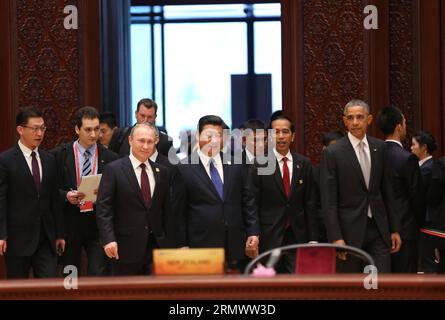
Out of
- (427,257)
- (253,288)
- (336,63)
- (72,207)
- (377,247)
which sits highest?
(336,63)

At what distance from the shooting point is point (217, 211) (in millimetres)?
5684

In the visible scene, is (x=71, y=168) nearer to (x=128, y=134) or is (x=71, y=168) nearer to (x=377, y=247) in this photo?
(x=128, y=134)

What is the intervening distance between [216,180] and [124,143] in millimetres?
1219

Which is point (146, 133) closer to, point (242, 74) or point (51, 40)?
point (51, 40)

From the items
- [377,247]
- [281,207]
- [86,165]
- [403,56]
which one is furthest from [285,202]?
[403,56]

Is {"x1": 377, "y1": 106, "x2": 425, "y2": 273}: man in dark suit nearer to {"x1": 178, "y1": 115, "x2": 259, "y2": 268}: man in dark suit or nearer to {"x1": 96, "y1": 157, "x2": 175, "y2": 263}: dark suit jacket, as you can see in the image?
{"x1": 178, "y1": 115, "x2": 259, "y2": 268}: man in dark suit

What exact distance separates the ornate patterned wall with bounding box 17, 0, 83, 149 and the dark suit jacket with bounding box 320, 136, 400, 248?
113 inches

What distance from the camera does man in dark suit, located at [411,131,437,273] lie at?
22.0 ft

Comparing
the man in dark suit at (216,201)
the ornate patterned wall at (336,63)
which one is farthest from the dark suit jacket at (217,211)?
the ornate patterned wall at (336,63)

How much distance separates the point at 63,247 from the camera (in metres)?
5.91

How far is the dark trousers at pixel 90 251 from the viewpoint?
6.18 metres

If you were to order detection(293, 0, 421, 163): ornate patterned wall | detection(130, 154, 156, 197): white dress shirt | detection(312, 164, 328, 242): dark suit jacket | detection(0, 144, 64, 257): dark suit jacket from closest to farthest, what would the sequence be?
detection(130, 154, 156, 197): white dress shirt, detection(0, 144, 64, 257): dark suit jacket, detection(312, 164, 328, 242): dark suit jacket, detection(293, 0, 421, 163): ornate patterned wall

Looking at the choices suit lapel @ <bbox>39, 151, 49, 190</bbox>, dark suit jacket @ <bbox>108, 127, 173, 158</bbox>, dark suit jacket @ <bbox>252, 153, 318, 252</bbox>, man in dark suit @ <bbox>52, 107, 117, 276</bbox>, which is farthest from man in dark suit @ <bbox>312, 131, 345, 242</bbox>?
suit lapel @ <bbox>39, 151, 49, 190</bbox>

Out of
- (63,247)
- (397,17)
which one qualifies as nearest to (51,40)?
(63,247)
